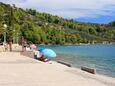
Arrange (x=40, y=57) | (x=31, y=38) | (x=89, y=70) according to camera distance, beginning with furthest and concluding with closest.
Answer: (x=31, y=38) → (x=40, y=57) → (x=89, y=70)

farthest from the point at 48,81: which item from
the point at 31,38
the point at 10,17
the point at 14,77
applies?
the point at 31,38

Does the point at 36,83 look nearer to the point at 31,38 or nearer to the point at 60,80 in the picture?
the point at 60,80

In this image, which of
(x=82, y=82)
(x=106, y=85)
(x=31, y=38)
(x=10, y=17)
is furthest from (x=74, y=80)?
(x=31, y=38)

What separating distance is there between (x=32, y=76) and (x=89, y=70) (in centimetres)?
640

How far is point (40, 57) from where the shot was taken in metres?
33.3

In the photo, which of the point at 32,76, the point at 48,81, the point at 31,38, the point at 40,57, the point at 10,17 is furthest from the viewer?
the point at 31,38

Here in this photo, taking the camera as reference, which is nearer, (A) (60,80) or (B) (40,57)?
(A) (60,80)

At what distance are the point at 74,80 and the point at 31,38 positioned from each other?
179 m

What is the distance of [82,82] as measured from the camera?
16.7 meters

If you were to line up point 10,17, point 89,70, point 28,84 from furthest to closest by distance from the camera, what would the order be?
point 10,17, point 89,70, point 28,84

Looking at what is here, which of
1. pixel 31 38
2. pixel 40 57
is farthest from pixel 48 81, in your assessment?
pixel 31 38

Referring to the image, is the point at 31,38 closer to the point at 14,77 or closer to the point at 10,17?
the point at 10,17

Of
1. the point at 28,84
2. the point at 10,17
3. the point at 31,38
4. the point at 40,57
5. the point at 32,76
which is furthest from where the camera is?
the point at 31,38

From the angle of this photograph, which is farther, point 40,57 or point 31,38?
point 31,38
